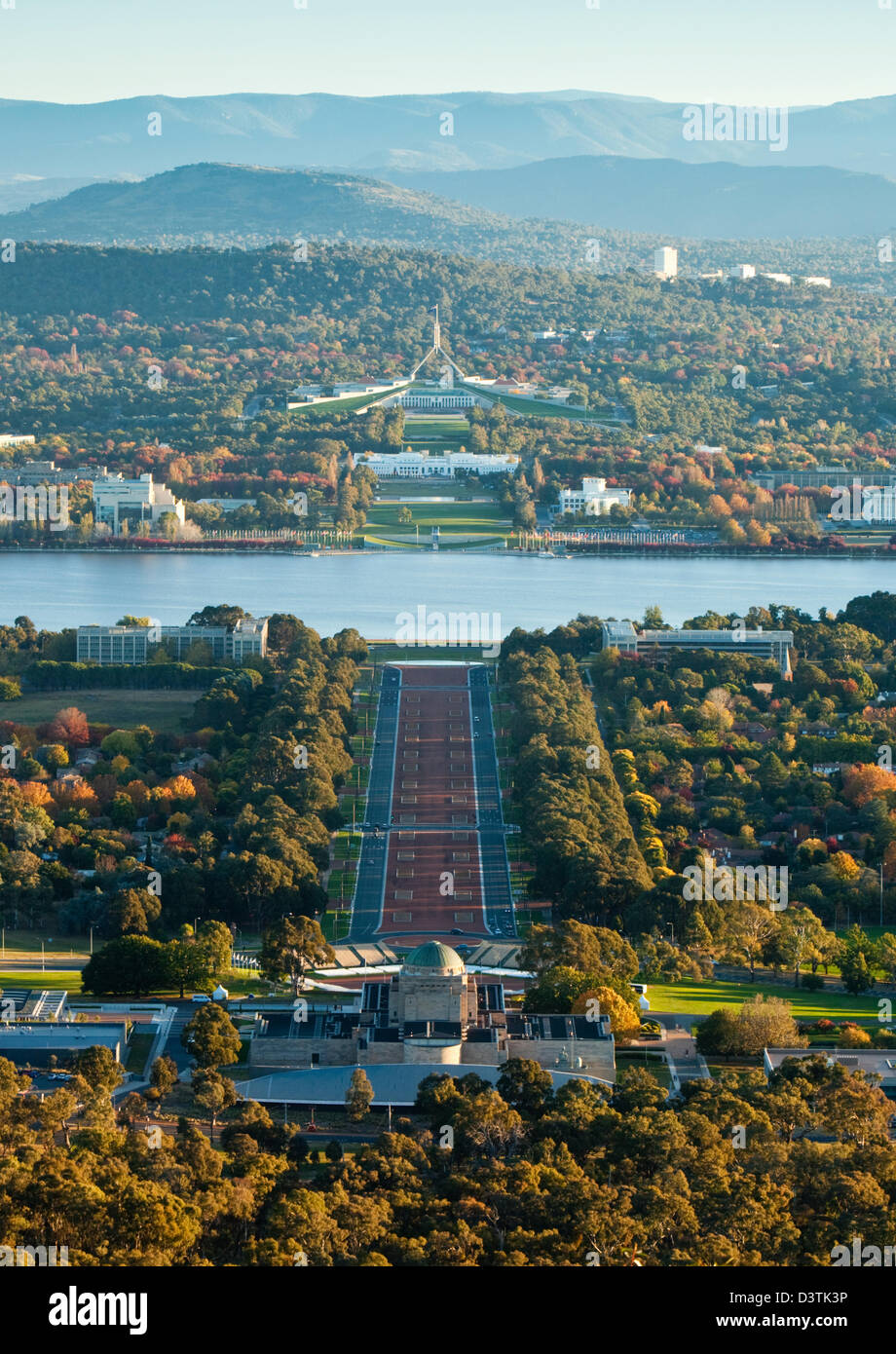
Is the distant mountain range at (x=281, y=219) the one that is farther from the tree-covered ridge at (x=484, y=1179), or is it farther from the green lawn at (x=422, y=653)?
the tree-covered ridge at (x=484, y=1179)

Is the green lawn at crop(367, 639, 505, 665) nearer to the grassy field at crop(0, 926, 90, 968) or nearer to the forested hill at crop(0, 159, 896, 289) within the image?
the grassy field at crop(0, 926, 90, 968)

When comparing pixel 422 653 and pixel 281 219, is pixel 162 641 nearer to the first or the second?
pixel 422 653

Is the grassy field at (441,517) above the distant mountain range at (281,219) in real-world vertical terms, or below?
below

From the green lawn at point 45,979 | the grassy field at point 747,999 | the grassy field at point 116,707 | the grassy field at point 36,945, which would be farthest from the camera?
the grassy field at point 116,707

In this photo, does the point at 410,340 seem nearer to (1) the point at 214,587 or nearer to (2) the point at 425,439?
(2) the point at 425,439

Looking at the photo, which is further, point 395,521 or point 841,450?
point 841,450

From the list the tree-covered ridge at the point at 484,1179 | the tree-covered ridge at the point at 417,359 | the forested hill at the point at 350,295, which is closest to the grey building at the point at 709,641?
the tree-covered ridge at the point at 417,359

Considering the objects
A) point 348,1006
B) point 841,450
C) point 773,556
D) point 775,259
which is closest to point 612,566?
point 773,556
